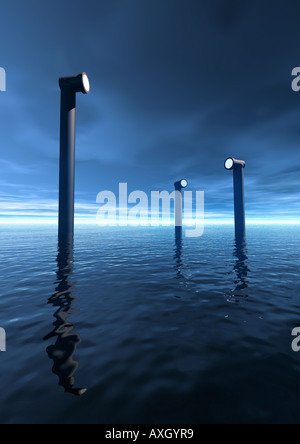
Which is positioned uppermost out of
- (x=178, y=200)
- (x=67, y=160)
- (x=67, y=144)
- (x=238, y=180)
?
(x=67, y=144)

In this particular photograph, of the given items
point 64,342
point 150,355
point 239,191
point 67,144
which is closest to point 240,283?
point 150,355

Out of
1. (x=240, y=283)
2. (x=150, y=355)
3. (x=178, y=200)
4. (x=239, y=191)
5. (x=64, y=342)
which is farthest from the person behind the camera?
(x=178, y=200)

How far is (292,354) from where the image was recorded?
4254 millimetres

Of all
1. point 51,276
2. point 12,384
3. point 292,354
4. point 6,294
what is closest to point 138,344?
point 12,384

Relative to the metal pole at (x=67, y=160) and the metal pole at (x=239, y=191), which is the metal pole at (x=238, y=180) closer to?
the metal pole at (x=239, y=191)

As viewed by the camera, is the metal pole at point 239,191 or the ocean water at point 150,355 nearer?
the ocean water at point 150,355

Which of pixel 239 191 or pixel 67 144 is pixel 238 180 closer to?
pixel 239 191

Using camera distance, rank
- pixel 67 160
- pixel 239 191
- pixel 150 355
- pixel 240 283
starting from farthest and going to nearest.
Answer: pixel 239 191 → pixel 67 160 → pixel 240 283 → pixel 150 355

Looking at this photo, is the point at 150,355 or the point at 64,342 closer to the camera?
the point at 150,355

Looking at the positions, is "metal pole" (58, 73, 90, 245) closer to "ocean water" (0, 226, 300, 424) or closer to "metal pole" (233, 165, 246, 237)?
"ocean water" (0, 226, 300, 424)

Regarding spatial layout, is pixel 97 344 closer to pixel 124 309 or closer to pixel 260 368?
pixel 124 309

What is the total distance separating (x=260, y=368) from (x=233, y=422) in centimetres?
144

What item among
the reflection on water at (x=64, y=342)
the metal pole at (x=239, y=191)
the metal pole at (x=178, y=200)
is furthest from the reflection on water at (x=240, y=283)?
the metal pole at (x=178, y=200)

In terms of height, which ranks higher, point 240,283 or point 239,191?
point 239,191
